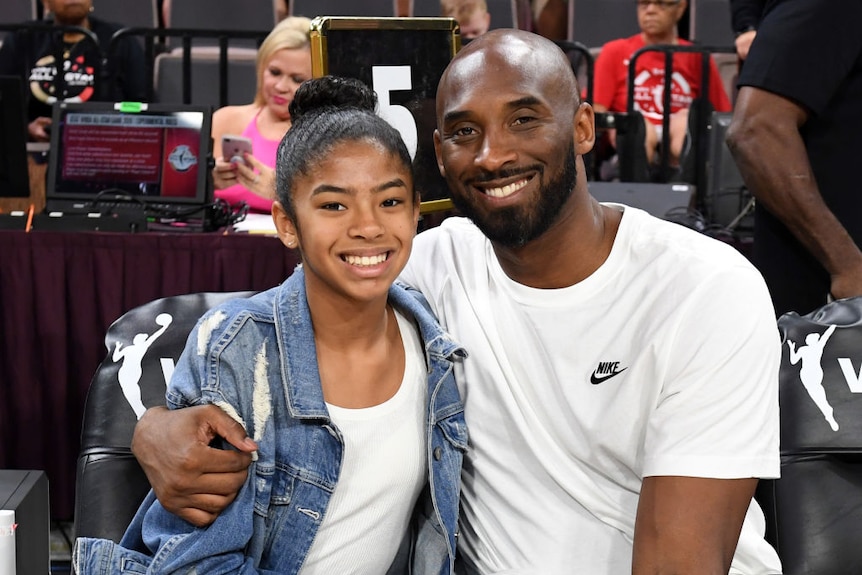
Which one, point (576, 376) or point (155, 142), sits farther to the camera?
point (155, 142)

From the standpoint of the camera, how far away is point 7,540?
186 cm

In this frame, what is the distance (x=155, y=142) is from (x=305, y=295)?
2.29 meters

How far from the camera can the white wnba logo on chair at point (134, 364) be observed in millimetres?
2082

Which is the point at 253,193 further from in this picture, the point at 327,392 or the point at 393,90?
the point at 327,392

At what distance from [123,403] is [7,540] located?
32 centimetres

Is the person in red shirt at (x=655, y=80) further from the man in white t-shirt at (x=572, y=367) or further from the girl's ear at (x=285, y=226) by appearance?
the girl's ear at (x=285, y=226)

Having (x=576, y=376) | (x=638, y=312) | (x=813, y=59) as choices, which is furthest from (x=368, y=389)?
(x=813, y=59)

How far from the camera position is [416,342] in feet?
6.57

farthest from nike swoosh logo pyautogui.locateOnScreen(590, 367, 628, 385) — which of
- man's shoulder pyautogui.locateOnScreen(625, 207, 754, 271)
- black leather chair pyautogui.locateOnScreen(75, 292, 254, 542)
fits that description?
black leather chair pyautogui.locateOnScreen(75, 292, 254, 542)

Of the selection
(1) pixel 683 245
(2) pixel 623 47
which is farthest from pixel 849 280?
(2) pixel 623 47

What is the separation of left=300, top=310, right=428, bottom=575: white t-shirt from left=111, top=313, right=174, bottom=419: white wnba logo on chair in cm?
42

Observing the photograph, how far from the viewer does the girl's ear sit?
1908 millimetres

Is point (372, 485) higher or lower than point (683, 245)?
lower

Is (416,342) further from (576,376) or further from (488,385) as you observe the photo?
(576,376)
